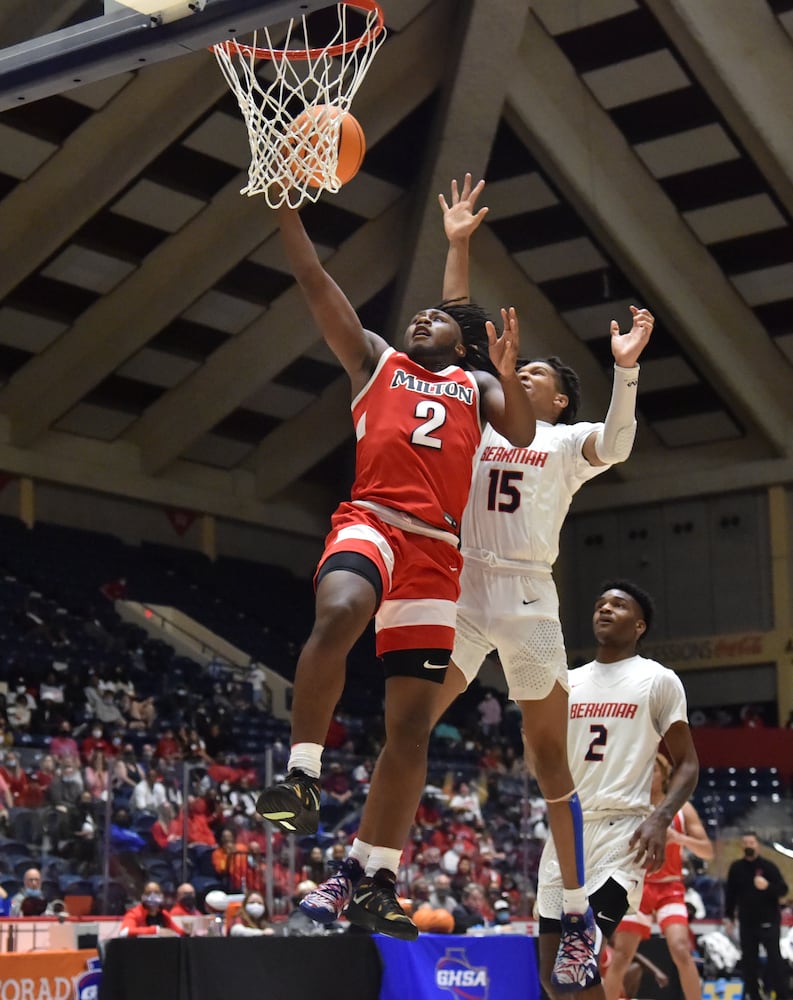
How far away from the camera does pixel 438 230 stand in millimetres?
22141

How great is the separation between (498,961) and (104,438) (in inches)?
718

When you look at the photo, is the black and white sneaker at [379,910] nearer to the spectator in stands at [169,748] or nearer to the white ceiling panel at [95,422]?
the spectator in stands at [169,748]

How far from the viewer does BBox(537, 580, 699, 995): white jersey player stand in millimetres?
Result: 7277

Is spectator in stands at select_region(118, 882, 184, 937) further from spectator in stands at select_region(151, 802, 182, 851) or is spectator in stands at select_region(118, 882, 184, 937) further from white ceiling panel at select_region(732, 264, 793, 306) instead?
Answer: white ceiling panel at select_region(732, 264, 793, 306)

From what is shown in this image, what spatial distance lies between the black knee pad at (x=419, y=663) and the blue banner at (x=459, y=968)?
396 cm

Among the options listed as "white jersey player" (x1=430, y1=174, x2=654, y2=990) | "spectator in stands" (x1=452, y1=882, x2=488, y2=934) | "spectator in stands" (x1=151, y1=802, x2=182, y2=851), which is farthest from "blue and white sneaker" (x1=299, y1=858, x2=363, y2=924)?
"spectator in stands" (x1=452, y1=882, x2=488, y2=934)

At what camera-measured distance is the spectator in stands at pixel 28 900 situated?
11.8 m

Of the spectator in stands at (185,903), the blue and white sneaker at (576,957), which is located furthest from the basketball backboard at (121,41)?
the spectator in stands at (185,903)

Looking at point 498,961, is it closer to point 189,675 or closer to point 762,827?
point 762,827

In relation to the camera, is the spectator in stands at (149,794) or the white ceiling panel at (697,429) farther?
the white ceiling panel at (697,429)

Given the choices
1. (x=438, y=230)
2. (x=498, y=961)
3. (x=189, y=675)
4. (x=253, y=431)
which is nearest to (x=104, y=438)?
(x=253, y=431)

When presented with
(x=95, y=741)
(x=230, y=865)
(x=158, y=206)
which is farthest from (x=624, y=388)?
(x=158, y=206)

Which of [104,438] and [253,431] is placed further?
[253,431]

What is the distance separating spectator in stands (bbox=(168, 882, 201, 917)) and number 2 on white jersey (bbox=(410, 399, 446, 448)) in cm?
783
